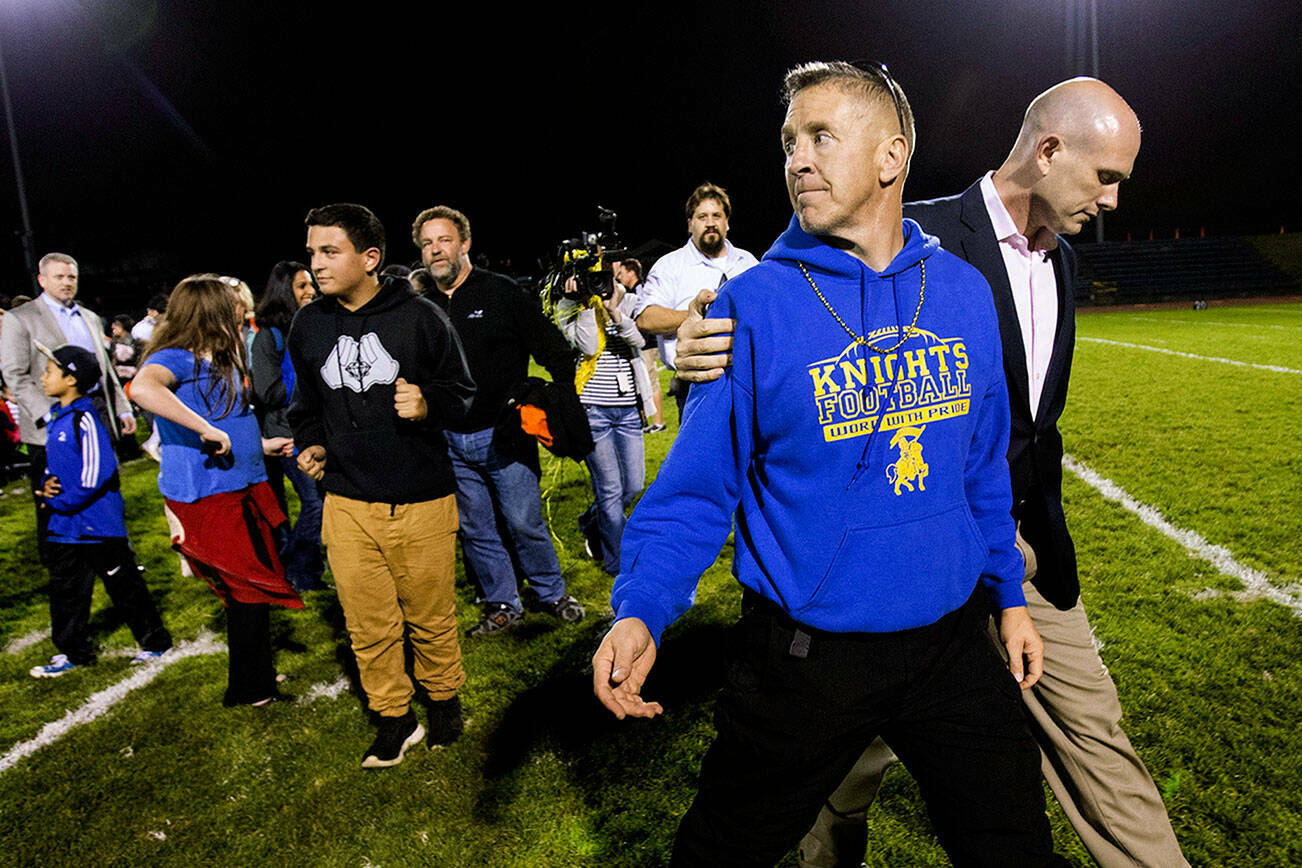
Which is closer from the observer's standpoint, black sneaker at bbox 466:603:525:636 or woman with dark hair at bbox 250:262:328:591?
black sneaker at bbox 466:603:525:636

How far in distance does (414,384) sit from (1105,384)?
36.4 feet

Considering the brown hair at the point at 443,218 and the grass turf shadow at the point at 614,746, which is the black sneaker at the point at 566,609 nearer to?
the grass turf shadow at the point at 614,746

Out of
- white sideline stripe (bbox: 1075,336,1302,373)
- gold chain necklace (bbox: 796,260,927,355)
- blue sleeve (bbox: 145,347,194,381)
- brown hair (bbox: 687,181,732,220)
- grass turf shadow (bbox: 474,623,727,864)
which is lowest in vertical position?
white sideline stripe (bbox: 1075,336,1302,373)

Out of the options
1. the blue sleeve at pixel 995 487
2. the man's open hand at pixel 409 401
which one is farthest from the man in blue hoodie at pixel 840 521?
the man's open hand at pixel 409 401

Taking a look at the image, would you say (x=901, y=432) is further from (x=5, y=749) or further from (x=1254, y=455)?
(x=1254, y=455)

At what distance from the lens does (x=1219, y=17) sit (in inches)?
1294

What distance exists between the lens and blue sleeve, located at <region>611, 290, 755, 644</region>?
1443mm

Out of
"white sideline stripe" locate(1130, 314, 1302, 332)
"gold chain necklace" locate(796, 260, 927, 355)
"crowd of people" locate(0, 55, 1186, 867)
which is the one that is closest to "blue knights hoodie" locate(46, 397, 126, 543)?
"crowd of people" locate(0, 55, 1186, 867)

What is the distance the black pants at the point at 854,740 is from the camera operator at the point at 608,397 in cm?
308

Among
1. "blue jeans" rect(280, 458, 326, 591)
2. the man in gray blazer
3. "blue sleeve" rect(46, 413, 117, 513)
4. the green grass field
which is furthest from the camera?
the man in gray blazer

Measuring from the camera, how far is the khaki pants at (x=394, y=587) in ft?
10.0

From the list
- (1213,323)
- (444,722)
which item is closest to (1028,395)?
(444,722)

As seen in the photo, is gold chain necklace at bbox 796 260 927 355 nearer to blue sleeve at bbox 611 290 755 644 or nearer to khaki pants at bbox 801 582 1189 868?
blue sleeve at bbox 611 290 755 644

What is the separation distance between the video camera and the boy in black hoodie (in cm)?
147
